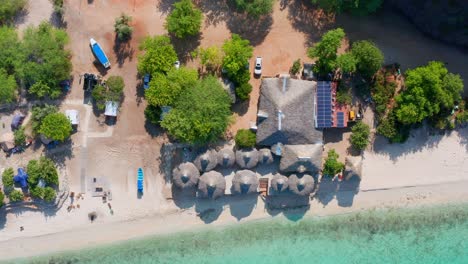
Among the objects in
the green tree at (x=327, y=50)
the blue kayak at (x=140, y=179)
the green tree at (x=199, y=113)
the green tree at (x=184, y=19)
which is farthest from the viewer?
the blue kayak at (x=140, y=179)

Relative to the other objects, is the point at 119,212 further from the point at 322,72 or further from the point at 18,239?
the point at 322,72

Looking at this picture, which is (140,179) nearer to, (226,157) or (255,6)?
(226,157)

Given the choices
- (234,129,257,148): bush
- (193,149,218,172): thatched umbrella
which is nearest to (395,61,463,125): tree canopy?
(234,129,257,148): bush

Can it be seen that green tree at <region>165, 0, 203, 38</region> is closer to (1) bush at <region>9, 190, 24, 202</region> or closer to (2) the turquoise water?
(2) the turquoise water

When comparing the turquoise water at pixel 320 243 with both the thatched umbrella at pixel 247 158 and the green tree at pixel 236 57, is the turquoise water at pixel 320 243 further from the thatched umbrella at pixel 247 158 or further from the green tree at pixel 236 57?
the green tree at pixel 236 57

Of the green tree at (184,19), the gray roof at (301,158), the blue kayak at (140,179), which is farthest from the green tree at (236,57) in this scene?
the blue kayak at (140,179)

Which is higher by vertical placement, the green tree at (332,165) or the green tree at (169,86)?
the green tree at (169,86)
